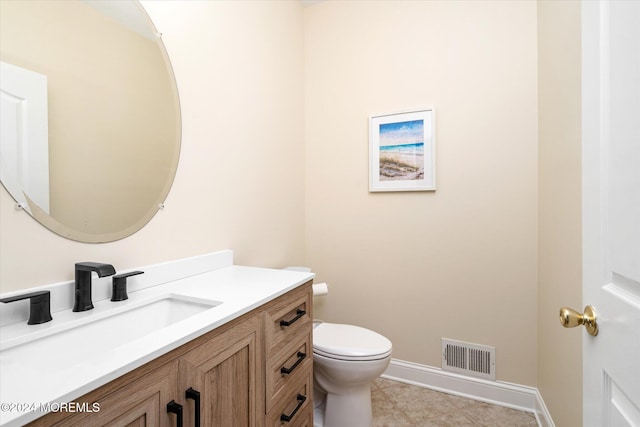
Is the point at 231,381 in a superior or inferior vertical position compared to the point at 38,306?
inferior

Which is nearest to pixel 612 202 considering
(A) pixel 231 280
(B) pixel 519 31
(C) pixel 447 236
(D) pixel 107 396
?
(D) pixel 107 396

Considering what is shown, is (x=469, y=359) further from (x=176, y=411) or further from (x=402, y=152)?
(x=176, y=411)

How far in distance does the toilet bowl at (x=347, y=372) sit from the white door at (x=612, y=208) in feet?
3.03

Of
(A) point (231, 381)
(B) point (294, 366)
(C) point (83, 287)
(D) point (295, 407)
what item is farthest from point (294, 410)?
(C) point (83, 287)

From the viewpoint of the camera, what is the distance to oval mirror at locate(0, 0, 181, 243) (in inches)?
32.4

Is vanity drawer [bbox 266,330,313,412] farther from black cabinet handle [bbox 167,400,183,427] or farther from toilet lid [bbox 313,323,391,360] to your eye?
black cabinet handle [bbox 167,400,183,427]

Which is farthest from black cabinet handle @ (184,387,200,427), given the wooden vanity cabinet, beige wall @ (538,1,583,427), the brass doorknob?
beige wall @ (538,1,583,427)

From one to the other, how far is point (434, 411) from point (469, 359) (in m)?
0.39

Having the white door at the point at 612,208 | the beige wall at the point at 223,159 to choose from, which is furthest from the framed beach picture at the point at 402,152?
the white door at the point at 612,208

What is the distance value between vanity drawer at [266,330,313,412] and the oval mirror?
71 centimetres

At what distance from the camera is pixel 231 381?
807 millimetres

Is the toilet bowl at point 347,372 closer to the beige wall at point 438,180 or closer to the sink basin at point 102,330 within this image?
the beige wall at point 438,180

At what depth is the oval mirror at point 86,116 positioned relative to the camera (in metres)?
0.82

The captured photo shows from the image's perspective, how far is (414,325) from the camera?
203 centimetres
